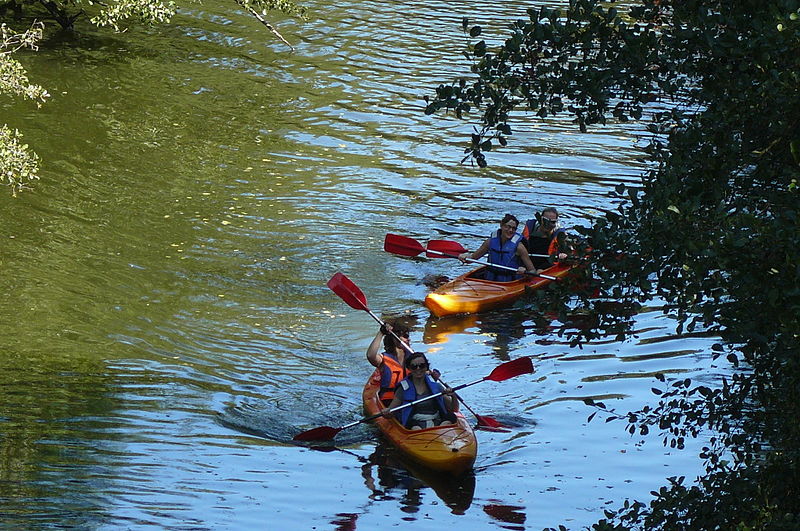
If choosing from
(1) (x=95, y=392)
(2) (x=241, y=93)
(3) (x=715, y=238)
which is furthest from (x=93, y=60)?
(3) (x=715, y=238)

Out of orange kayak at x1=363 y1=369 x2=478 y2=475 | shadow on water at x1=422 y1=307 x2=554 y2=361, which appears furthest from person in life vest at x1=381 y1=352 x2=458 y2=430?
shadow on water at x1=422 y1=307 x2=554 y2=361

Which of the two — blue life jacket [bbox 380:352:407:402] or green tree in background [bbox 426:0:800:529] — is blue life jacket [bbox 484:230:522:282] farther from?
green tree in background [bbox 426:0:800:529]

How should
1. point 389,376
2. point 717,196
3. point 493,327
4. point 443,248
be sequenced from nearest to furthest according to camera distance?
point 717,196
point 389,376
point 493,327
point 443,248

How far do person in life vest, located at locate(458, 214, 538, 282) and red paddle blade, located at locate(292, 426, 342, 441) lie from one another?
13.4ft

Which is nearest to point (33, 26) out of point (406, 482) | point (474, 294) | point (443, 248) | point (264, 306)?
point (264, 306)

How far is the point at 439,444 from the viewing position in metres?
9.41

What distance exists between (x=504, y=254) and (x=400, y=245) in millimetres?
1297

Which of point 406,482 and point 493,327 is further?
point 493,327

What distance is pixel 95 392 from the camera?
10352 mm

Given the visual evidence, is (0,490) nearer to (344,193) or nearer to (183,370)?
(183,370)

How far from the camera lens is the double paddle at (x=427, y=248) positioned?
13383 mm

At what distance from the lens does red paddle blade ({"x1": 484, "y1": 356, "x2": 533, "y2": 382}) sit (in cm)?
992

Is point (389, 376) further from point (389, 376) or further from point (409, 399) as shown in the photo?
point (409, 399)

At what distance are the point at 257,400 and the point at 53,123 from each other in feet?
A: 31.5
